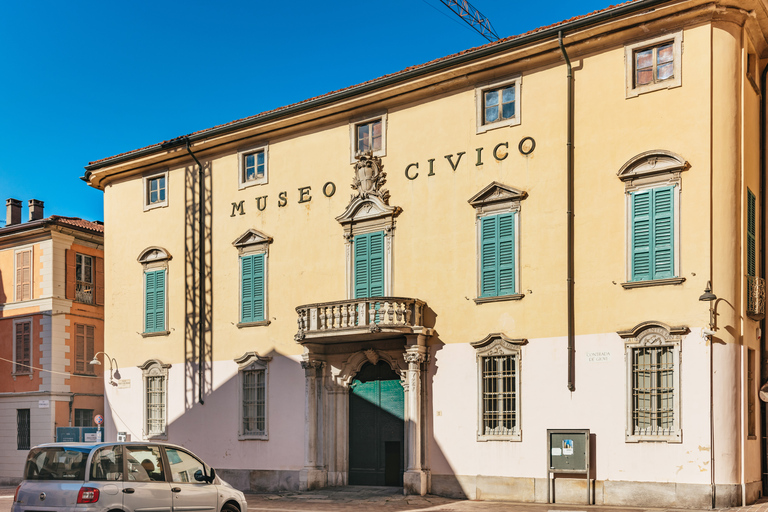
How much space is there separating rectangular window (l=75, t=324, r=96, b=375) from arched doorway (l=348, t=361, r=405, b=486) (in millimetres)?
15300

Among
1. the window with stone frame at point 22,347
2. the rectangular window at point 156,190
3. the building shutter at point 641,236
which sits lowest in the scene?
the window with stone frame at point 22,347

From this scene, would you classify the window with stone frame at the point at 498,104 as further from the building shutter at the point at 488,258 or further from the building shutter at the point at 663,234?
the building shutter at the point at 663,234

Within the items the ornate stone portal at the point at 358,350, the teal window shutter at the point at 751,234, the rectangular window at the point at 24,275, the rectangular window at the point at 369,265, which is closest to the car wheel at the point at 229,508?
the ornate stone portal at the point at 358,350

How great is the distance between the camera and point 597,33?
20500 millimetres

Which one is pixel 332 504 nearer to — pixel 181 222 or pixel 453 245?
pixel 453 245

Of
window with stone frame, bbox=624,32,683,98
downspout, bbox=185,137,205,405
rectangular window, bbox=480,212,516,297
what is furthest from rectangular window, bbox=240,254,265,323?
window with stone frame, bbox=624,32,683,98

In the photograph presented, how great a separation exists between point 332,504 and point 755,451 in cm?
989

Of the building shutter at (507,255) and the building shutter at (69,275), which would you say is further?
the building shutter at (69,275)

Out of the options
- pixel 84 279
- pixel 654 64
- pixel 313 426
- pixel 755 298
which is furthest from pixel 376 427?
pixel 84 279

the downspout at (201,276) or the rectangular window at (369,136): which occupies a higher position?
the rectangular window at (369,136)

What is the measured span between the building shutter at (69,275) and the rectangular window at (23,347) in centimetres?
195

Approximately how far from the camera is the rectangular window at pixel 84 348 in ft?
116

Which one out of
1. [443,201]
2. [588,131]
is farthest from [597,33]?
[443,201]

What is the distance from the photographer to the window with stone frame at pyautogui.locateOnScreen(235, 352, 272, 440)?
1032 inches
